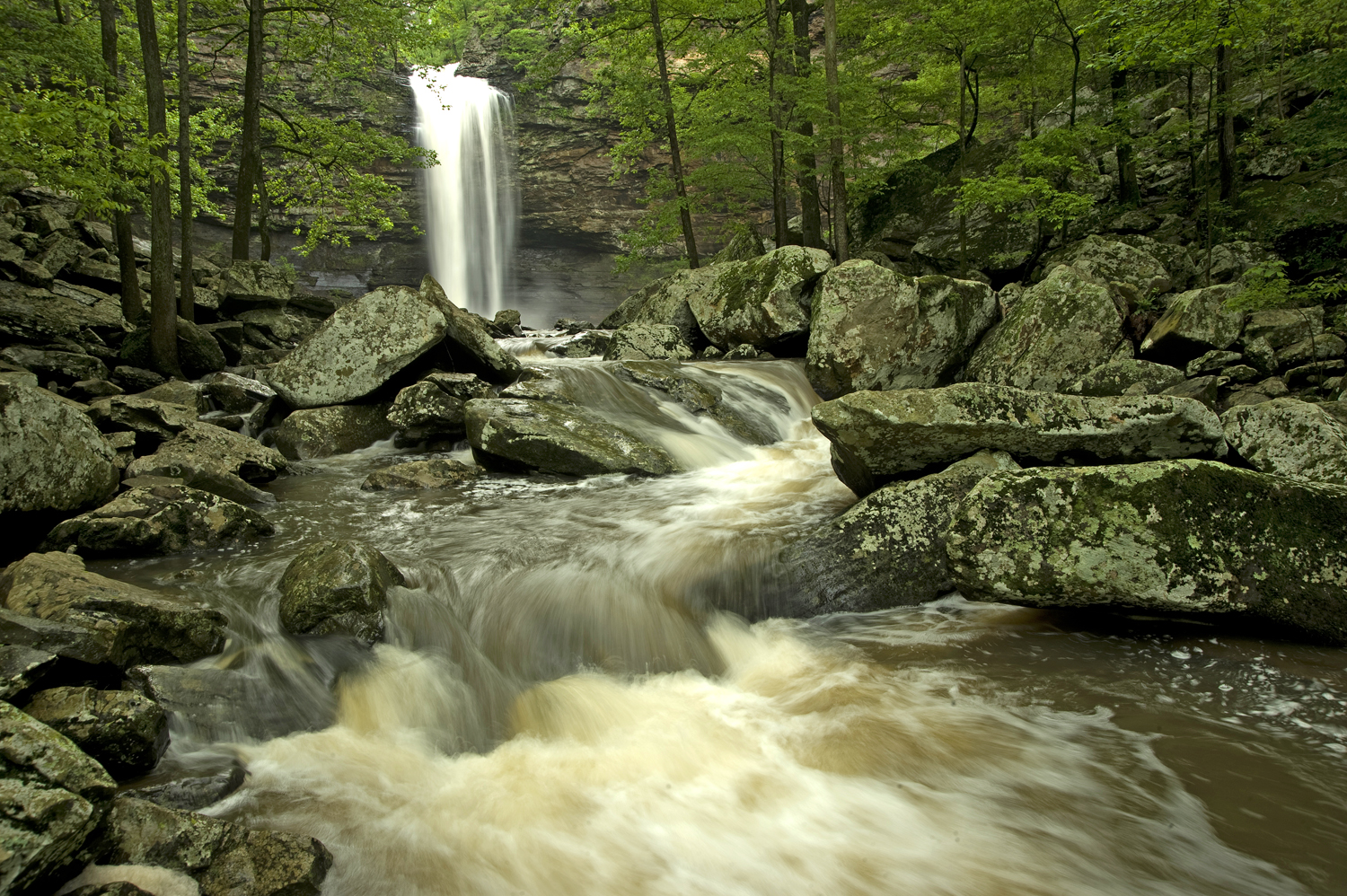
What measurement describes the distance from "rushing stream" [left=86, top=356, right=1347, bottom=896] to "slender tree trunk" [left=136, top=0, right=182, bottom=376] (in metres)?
7.14

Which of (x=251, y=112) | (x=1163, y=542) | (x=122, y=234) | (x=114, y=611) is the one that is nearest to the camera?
(x=114, y=611)

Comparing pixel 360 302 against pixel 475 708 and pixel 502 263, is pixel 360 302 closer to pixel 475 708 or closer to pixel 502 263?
pixel 475 708

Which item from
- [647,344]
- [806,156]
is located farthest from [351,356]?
[806,156]

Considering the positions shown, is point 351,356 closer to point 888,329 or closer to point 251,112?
point 888,329

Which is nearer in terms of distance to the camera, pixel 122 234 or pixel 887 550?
pixel 887 550

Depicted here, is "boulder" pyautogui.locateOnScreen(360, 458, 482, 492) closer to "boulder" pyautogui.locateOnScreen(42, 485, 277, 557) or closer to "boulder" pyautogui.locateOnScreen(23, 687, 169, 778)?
"boulder" pyautogui.locateOnScreen(42, 485, 277, 557)

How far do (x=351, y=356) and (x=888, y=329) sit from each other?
7674mm

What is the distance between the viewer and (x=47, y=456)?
5246 millimetres

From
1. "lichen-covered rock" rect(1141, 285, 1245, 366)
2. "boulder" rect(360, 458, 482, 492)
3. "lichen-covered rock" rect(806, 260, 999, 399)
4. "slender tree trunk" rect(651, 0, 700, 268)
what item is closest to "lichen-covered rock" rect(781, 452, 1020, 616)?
"boulder" rect(360, 458, 482, 492)

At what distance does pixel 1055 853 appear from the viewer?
2.82 m

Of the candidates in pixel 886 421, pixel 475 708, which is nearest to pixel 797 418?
pixel 886 421

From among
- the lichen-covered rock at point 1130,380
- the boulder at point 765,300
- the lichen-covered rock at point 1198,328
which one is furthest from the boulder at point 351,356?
the lichen-covered rock at point 1198,328

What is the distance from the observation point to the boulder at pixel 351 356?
937 centimetres

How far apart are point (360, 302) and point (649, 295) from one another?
831 centimetres
